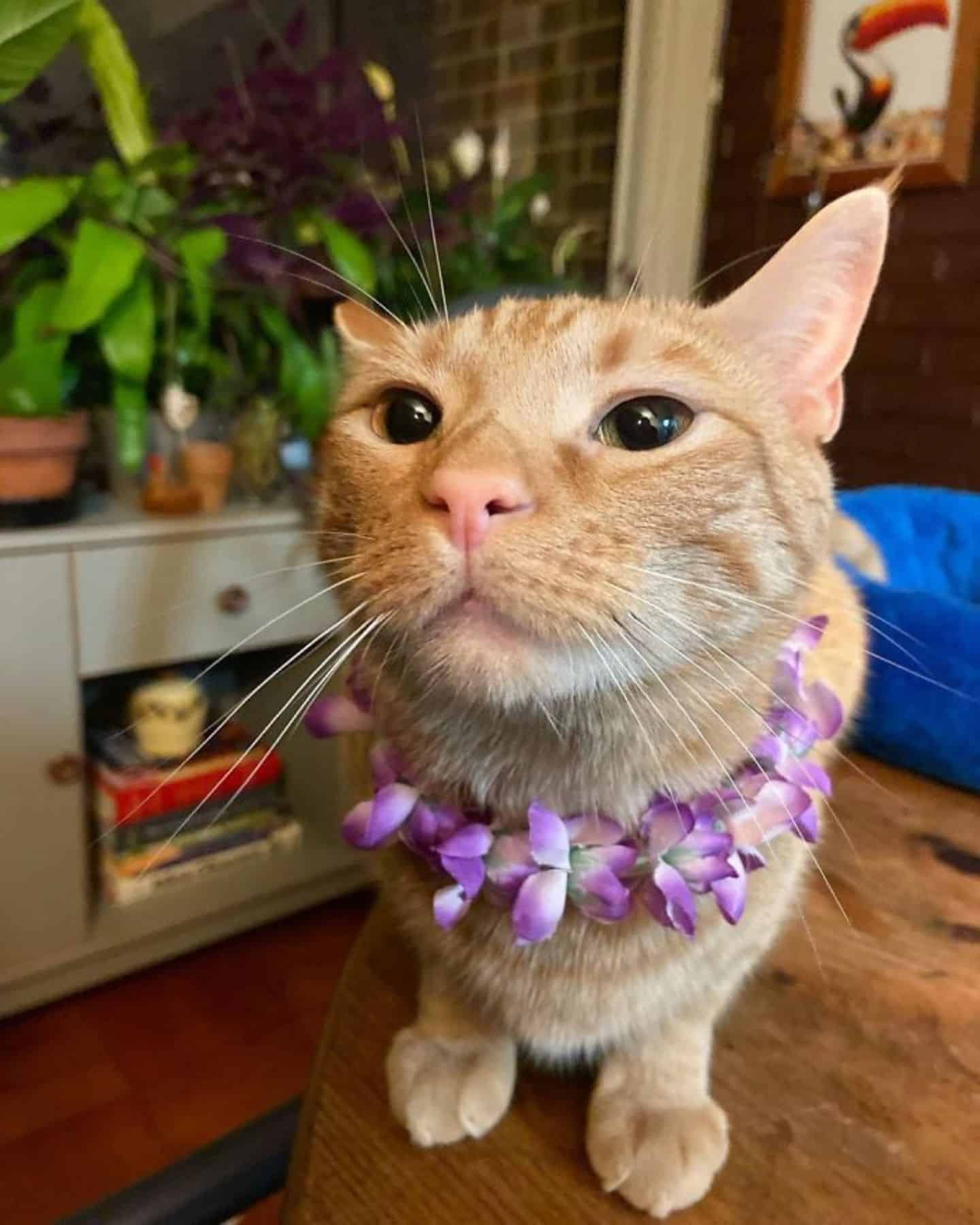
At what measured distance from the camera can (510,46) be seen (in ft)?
7.39

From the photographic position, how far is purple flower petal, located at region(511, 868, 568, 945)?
1.75ft

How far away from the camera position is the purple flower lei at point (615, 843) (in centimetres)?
54

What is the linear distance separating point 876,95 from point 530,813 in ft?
5.23

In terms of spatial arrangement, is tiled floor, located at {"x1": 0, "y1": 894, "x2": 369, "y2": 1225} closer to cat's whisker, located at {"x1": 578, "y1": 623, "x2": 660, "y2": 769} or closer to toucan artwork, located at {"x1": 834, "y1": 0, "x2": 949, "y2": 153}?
cat's whisker, located at {"x1": 578, "y1": 623, "x2": 660, "y2": 769}

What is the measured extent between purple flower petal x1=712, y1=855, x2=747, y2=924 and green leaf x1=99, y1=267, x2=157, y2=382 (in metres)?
1.11

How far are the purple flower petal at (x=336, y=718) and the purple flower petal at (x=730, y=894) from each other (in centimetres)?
26

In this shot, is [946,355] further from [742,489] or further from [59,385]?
[59,385]

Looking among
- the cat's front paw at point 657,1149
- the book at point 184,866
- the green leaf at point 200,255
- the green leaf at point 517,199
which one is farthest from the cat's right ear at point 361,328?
the green leaf at point 517,199

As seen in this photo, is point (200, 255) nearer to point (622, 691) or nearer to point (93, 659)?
point (93, 659)

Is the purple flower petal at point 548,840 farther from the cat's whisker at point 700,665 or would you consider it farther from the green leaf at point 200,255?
the green leaf at point 200,255

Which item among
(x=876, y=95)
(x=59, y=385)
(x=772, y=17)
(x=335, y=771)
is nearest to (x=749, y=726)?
(x=59, y=385)

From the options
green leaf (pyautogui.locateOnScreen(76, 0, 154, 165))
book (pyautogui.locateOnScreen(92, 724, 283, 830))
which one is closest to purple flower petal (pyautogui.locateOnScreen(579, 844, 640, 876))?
book (pyautogui.locateOnScreen(92, 724, 283, 830))

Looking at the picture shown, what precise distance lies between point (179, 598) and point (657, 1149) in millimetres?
1116

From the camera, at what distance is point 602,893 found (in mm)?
544
